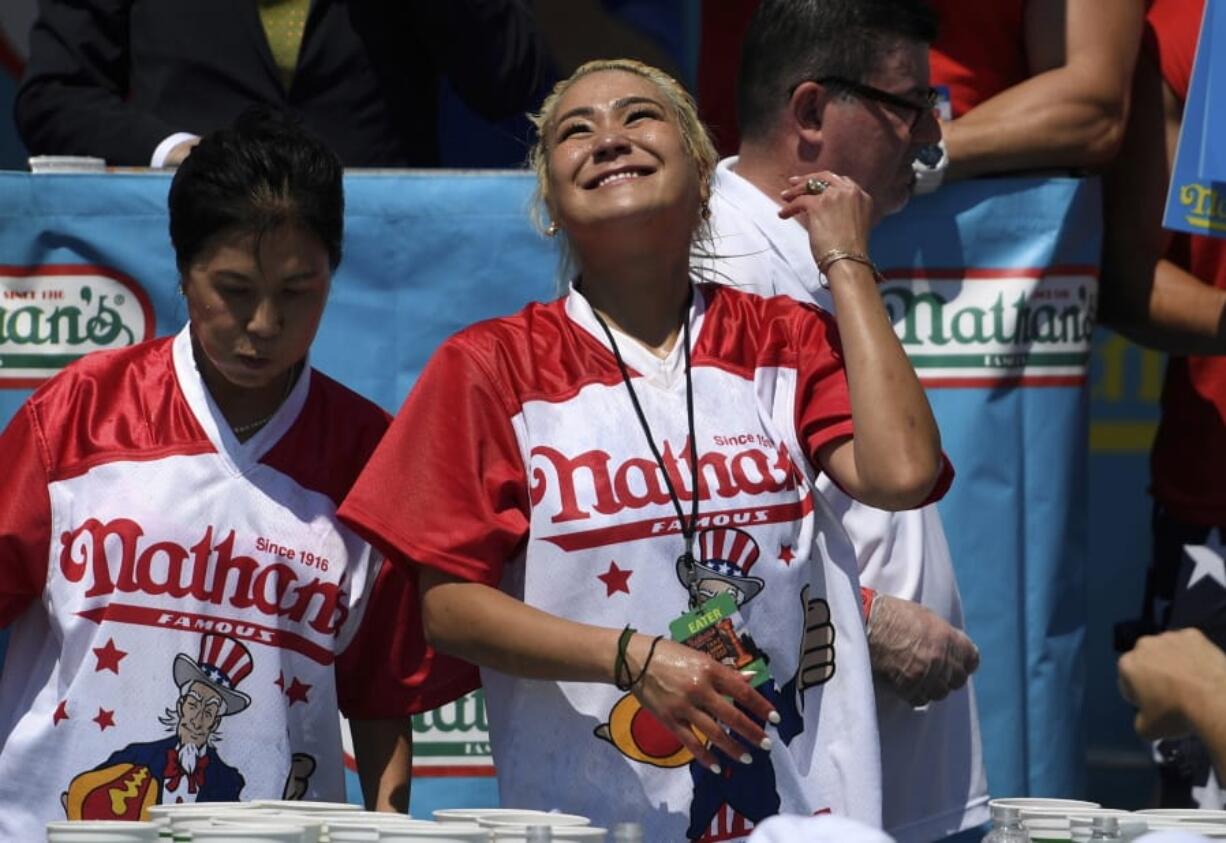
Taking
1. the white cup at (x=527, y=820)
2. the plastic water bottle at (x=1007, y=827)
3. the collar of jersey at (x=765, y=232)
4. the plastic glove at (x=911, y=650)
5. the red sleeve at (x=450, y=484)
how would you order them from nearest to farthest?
1. the white cup at (x=527, y=820)
2. the plastic water bottle at (x=1007, y=827)
3. the red sleeve at (x=450, y=484)
4. the plastic glove at (x=911, y=650)
5. the collar of jersey at (x=765, y=232)

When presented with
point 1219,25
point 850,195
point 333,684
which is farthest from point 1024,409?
point 333,684

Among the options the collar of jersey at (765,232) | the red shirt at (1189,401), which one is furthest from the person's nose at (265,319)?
the red shirt at (1189,401)

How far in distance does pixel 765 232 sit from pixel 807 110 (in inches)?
9.5

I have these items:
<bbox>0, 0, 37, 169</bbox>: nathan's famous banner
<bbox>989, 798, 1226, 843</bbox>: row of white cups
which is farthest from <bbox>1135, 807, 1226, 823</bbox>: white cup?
<bbox>0, 0, 37, 169</bbox>: nathan's famous banner

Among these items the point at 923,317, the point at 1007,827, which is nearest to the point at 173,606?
the point at 1007,827

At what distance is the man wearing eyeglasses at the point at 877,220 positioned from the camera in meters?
3.26

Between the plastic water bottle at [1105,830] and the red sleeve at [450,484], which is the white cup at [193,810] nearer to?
→ the red sleeve at [450,484]

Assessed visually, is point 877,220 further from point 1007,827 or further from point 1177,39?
point 1007,827

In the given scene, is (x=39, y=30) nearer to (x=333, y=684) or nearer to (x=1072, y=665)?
(x=333, y=684)

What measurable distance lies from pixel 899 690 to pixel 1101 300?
129 cm

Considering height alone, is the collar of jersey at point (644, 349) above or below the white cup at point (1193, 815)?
above

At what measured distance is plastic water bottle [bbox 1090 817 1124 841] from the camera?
2416 millimetres

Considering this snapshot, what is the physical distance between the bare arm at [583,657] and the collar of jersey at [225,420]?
1.28ft

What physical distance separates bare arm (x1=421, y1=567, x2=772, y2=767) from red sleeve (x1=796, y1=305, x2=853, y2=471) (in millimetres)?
411
